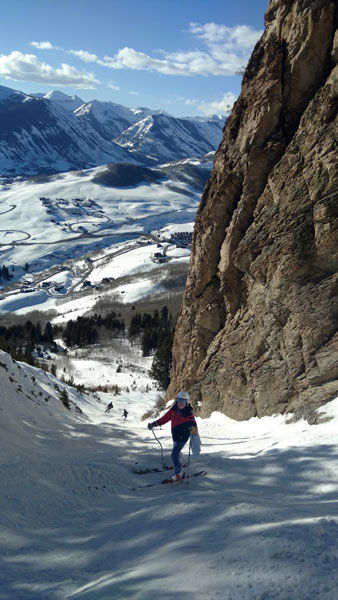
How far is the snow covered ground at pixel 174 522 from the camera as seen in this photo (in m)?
4.95

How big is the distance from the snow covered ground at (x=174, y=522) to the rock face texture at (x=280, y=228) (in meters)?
3.01

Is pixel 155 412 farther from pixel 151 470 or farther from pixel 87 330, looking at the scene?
pixel 87 330

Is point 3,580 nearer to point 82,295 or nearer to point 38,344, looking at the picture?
point 38,344

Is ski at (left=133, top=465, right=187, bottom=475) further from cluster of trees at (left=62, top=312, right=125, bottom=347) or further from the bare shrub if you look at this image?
cluster of trees at (left=62, top=312, right=125, bottom=347)

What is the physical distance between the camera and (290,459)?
420 inches

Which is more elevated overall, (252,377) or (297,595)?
(297,595)

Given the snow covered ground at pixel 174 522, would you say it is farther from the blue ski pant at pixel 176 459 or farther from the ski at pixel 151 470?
the blue ski pant at pixel 176 459

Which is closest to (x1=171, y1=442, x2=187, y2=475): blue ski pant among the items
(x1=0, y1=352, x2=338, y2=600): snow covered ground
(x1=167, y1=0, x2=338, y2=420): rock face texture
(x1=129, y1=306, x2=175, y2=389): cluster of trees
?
(x1=0, y1=352, x2=338, y2=600): snow covered ground

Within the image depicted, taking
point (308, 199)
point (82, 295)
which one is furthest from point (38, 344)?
point (308, 199)

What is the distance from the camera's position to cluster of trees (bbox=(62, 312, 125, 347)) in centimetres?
10481

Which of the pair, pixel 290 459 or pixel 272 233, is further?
pixel 272 233

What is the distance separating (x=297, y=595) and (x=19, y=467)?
21.8 ft

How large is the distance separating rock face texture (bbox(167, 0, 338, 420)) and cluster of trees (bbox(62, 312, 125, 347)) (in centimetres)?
8461

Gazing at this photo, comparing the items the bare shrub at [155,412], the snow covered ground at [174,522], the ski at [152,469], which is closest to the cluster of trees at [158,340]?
the bare shrub at [155,412]
